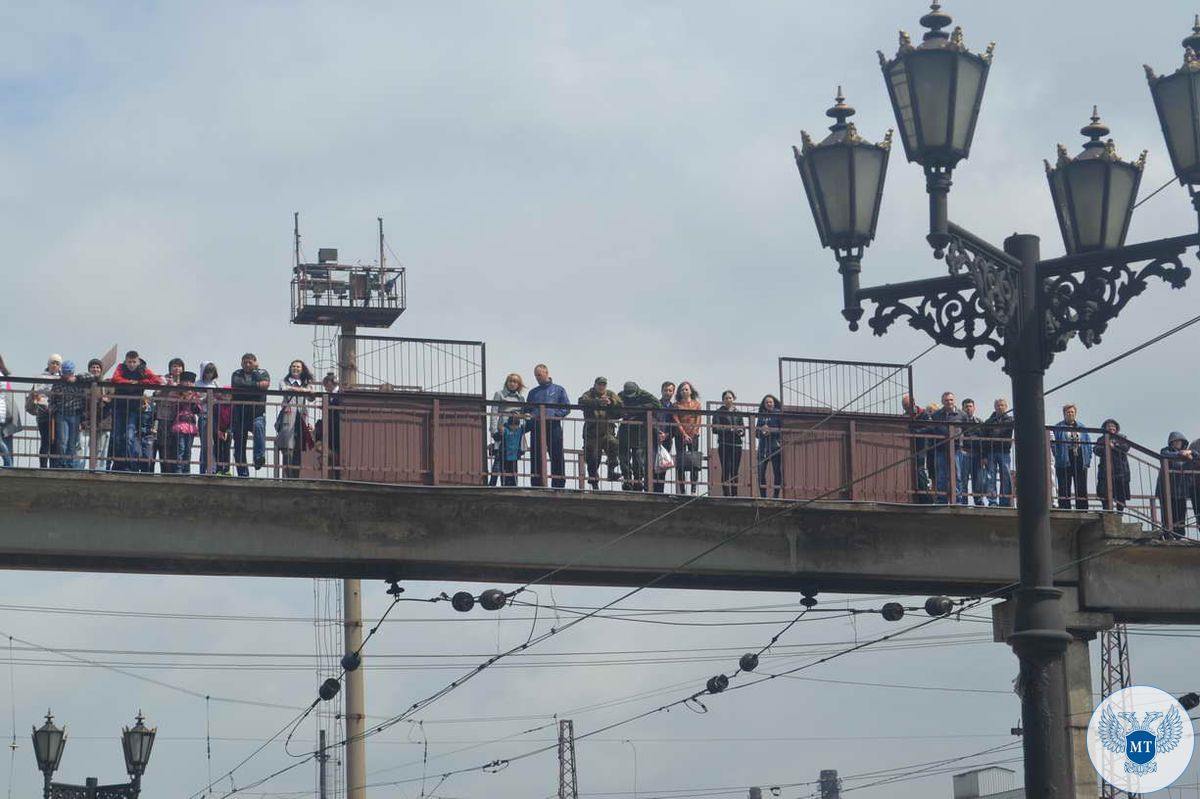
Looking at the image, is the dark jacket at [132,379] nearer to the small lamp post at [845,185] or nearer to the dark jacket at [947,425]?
the dark jacket at [947,425]

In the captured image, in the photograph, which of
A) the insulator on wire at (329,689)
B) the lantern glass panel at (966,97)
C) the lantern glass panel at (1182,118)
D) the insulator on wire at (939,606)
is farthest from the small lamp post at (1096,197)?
the insulator on wire at (329,689)

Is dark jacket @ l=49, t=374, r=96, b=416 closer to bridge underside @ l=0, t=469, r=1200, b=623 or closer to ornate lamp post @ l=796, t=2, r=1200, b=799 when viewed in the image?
bridge underside @ l=0, t=469, r=1200, b=623

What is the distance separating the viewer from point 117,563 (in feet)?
72.1

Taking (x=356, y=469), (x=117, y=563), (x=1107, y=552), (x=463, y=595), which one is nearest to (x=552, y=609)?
(x=463, y=595)

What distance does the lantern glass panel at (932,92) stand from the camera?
402 inches

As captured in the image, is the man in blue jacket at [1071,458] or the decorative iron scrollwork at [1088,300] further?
the man in blue jacket at [1071,458]

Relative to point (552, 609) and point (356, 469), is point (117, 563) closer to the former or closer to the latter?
point (356, 469)

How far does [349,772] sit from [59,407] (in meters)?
16.7

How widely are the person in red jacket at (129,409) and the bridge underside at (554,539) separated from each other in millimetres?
339

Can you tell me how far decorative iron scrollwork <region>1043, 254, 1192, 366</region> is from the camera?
426 inches

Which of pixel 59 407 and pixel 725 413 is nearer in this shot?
pixel 59 407

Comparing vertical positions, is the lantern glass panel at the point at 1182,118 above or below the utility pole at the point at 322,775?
above

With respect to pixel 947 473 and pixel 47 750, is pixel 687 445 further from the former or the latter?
pixel 47 750

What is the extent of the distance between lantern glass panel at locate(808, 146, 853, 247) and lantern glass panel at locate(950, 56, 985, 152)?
0.64m
